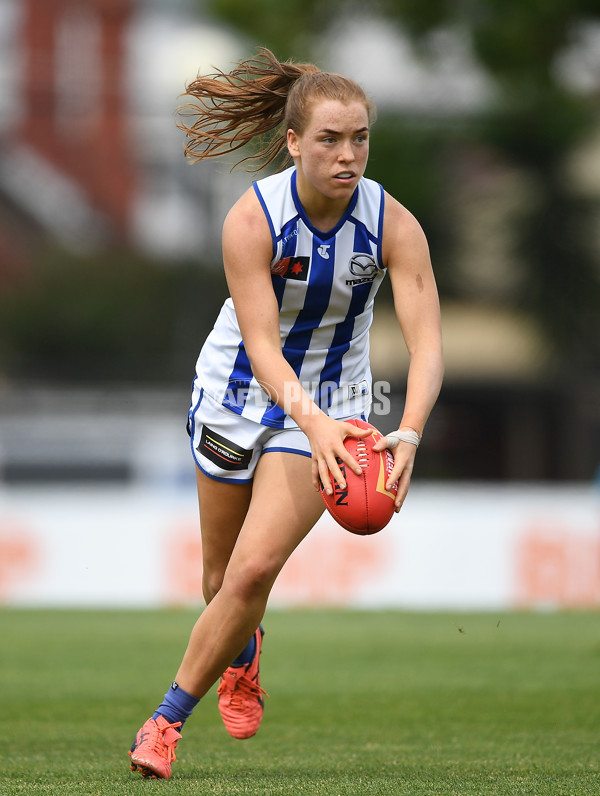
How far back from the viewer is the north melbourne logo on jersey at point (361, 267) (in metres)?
4.99

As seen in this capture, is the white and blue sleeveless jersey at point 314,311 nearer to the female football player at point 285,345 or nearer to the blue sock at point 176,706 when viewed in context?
the female football player at point 285,345

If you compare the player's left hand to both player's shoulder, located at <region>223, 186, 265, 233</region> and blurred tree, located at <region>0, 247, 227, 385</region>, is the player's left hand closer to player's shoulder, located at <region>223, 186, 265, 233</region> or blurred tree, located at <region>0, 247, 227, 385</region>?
player's shoulder, located at <region>223, 186, 265, 233</region>

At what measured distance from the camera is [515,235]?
26.1m

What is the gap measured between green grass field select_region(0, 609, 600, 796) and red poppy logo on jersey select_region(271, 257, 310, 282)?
181 centimetres

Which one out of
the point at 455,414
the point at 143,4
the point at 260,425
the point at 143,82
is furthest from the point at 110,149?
the point at 260,425

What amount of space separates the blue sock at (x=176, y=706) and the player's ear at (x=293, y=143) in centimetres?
198

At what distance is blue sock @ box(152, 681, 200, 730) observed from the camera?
500cm

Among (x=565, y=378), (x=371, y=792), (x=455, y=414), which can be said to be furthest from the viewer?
(x=455, y=414)

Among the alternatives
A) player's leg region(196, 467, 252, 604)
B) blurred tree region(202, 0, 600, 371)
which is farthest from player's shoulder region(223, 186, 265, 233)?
blurred tree region(202, 0, 600, 371)

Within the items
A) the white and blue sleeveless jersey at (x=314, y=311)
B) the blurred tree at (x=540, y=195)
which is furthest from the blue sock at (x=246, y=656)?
the blurred tree at (x=540, y=195)

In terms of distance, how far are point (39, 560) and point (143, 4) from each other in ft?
117

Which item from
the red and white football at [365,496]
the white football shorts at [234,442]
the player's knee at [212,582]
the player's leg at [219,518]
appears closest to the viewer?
the red and white football at [365,496]

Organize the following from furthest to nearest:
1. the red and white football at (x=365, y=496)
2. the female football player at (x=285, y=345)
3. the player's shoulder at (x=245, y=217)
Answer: the player's shoulder at (x=245, y=217) < the female football player at (x=285, y=345) < the red and white football at (x=365, y=496)

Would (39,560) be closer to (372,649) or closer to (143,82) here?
(372,649)
